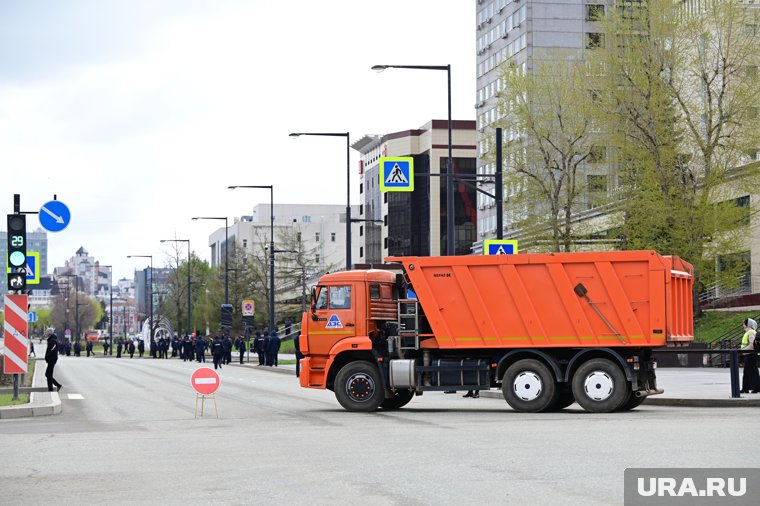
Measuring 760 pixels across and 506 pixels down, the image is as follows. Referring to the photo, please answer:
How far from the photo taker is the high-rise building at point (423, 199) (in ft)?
451

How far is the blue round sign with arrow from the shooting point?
31.2 meters

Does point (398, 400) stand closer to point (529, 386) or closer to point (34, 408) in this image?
point (529, 386)

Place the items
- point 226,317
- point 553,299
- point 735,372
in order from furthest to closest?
1. point 226,317
2. point 735,372
3. point 553,299


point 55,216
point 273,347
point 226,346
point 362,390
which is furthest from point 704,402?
point 226,346

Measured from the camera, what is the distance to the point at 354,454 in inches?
618

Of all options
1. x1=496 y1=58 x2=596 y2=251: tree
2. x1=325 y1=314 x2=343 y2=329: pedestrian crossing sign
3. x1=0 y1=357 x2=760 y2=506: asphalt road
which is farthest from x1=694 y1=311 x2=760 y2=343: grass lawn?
x1=325 y1=314 x2=343 y2=329: pedestrian crossing sign

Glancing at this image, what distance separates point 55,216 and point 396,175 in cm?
948

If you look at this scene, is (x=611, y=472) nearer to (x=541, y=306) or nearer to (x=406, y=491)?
(x=406, y=491)

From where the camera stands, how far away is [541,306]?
2505 centimetres

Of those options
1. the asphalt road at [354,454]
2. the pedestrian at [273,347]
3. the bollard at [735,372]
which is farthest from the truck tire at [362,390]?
the pedestrian at [273,347]

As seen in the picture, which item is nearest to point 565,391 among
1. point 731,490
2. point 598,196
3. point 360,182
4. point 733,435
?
point 733,435

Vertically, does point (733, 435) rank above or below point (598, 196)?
below

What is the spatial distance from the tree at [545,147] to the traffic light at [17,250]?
32.7m

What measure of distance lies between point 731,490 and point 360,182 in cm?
15098
